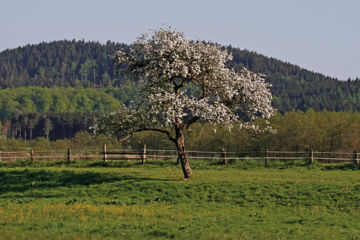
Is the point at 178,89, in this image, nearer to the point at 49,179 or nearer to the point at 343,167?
the point at 49,179

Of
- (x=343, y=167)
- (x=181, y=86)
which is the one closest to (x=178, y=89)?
(x=181, y=86)

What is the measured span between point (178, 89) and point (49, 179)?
12375 millimetres

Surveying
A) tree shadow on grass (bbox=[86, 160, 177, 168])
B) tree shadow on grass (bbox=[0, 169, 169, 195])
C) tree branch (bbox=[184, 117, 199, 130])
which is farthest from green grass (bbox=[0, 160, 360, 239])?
tree shadow on grass (bbox=[86, 160, 177, 168])

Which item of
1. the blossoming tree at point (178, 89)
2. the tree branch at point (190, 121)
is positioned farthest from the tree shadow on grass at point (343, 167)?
the tree branch at point (190, 121)

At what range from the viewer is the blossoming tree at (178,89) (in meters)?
34.6

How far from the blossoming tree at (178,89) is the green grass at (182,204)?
13.8 ft

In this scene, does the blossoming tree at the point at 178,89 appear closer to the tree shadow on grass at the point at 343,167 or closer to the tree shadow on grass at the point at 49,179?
the tree shadow on grass at the point at 49,179

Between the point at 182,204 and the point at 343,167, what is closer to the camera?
the point at 182,204

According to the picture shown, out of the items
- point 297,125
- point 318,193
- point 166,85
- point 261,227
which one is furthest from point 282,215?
point 297,125

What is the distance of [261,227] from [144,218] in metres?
5.57

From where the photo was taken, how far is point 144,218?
23500 millimetres

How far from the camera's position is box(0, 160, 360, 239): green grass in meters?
20.2

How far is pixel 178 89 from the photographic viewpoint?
36.9 m

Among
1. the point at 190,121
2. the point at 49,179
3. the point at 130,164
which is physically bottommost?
the point at 49,179
